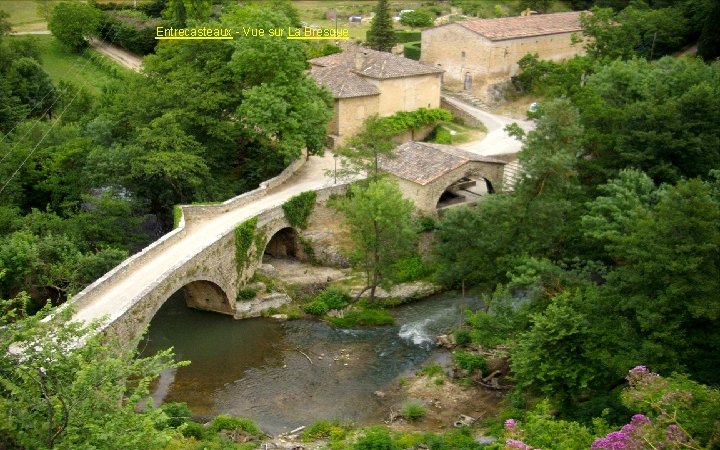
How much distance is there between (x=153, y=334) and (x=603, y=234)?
61.8 feet

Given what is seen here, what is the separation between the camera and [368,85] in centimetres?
4581

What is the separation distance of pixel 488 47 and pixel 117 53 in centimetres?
3119

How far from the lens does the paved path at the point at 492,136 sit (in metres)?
44.8

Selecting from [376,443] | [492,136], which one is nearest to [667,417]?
[376,443]

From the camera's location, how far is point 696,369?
22.2 m

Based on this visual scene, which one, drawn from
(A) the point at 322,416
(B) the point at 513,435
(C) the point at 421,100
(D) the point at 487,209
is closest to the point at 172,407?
(A) the point at 322,416

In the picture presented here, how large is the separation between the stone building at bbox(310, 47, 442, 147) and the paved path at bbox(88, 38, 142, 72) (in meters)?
19.1

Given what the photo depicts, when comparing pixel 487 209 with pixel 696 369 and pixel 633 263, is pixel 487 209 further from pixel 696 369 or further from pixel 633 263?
pixel 696 369

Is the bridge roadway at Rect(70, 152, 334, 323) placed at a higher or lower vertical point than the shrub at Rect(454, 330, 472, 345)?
higher

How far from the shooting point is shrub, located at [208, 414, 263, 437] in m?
24.5

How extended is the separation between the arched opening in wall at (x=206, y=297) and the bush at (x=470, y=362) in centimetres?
1070

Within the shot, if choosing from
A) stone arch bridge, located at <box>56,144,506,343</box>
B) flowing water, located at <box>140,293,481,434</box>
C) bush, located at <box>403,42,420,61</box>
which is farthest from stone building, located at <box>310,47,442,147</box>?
flowing water, located at <box>140,293,481,434</box>

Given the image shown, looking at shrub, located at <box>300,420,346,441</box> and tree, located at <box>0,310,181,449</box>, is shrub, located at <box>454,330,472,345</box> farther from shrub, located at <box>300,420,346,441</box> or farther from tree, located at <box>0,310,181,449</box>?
tree, located at <box>0,310,181,449</box>

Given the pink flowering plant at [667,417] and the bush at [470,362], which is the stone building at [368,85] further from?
the pink flowering plant at [667,417]
